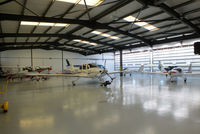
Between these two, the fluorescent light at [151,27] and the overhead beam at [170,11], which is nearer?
the overhead beam at [170,11]

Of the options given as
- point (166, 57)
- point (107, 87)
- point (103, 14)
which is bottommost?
point (107, 87)

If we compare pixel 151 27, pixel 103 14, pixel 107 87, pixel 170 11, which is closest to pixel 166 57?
pixel 151 27

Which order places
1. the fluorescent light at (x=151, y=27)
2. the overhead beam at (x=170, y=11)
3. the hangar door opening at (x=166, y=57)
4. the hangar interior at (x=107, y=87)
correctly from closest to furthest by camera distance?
the hangar interior at (x=107, y=87) → the overhead beam at (x=170, y=11) → the fluorescent light at (x=151, y=27) → the hangar door opening at (x=166, y=57)

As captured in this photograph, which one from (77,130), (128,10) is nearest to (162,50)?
(128,10)

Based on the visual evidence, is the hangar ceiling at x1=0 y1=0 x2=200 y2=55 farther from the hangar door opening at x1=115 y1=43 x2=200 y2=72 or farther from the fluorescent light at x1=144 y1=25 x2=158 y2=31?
the hangar door opening at x1=115 y1=43 x2=200 y2=72

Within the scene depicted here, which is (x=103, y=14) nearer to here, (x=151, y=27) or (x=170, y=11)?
(x=170, y=11)

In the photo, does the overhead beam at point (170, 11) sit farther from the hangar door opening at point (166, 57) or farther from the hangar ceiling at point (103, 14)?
the hangar door opening at point (166, 57)

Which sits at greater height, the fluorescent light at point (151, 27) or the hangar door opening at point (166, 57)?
the fluorescent light at point (151, 27)

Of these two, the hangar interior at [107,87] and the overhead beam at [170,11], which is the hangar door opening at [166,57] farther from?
the overhead beam at [170,11]

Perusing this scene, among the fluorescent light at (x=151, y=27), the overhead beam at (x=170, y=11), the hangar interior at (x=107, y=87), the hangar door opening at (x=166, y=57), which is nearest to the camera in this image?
the hangar interior at (x=107, y=87)

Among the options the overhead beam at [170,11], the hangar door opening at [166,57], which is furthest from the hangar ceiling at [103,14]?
the hangar door opening at [166,57]

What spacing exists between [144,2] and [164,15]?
3.25 metres

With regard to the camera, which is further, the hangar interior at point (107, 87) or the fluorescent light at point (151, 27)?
the fluorescent light at point (151, 27)

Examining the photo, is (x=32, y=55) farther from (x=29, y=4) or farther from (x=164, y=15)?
(x=164, y=15)
